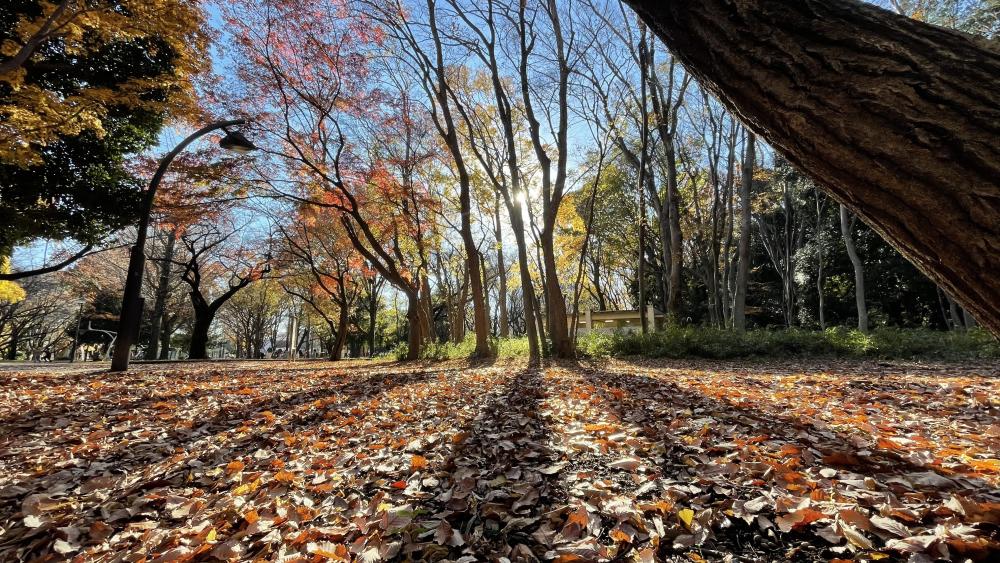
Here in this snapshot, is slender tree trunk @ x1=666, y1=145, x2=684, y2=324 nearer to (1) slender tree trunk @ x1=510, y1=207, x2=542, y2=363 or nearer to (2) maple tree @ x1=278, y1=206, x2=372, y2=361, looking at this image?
(1) slender tree trunk @ x1=510, y1=207, x2=542, y2=363

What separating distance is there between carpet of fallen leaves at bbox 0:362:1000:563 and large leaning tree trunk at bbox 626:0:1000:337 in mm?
971

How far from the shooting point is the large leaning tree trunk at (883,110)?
97 centimetres

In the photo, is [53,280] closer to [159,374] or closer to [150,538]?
[159,374]

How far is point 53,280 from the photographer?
798 inches

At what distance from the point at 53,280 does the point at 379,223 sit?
19903mm

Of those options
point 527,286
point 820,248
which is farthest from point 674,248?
point 820,248

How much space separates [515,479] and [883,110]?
2060 millimetres

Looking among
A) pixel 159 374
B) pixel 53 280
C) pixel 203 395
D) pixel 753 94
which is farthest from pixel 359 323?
pixel 753 94

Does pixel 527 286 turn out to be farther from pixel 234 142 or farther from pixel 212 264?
pixel 212 264

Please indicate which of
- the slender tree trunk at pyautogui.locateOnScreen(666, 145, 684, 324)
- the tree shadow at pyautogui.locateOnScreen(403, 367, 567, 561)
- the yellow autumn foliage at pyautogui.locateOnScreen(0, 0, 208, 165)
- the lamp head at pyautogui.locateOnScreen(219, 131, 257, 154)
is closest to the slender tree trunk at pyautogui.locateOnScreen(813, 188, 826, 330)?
the slender tree trunk at pyautogui.locateOnScreen(666, 145, 684, 324)

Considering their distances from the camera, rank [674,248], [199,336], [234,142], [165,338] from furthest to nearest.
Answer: [165,338] → [199,336] → [674,248] → [234,142]

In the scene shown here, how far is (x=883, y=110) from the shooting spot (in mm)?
1058

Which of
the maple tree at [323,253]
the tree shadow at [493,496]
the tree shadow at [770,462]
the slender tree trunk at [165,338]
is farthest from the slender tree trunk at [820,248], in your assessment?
the slender tree trunk at [165,338]

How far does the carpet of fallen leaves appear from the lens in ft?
4.86
